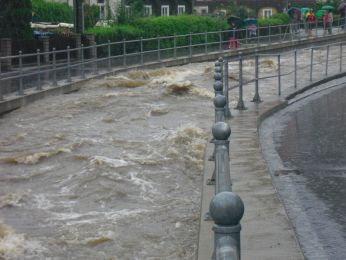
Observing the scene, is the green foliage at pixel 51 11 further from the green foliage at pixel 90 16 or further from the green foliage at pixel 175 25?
the green foliage at pixel 175 25

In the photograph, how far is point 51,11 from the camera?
170 ft

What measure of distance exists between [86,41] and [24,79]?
51.0 feet

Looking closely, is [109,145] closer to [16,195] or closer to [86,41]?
[16,195]

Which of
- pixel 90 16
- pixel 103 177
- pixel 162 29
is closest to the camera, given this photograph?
pixel 103 177

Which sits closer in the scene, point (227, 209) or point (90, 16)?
point (227, 209)

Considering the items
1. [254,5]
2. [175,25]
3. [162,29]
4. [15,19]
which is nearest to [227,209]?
[15,19]

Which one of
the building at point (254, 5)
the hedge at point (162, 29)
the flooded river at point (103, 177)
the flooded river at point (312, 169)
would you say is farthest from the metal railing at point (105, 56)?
the building at point (254, 5)

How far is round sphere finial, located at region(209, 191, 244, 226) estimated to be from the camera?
3955mm

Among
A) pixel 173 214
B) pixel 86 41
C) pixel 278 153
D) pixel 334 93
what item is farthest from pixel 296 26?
pixel 173 214

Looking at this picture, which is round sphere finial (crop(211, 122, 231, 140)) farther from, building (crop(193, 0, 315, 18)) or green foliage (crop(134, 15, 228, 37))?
building (crop(193, 0, 315, 18))

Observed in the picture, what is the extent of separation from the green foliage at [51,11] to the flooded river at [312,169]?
32.2m

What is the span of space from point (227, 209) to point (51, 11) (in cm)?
4899

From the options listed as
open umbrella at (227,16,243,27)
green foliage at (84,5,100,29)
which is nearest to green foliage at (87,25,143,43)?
green foliage at (84,5,100,29)

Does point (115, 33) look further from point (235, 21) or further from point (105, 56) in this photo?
point (235, 21)
